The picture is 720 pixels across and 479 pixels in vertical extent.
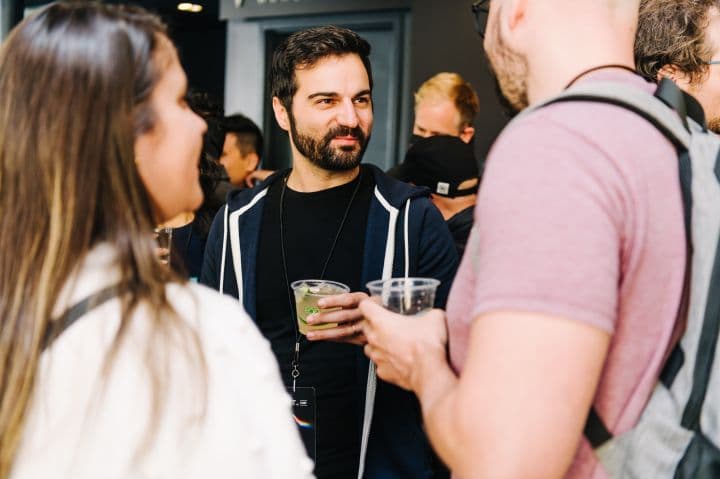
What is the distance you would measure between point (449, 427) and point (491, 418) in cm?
9

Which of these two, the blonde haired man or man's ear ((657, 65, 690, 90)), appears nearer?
man's ear ((657, 65, 690, 90))

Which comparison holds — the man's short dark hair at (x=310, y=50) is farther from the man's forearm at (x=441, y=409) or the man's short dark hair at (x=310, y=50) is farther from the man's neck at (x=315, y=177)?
the man's forearm at (x=441, y=409)

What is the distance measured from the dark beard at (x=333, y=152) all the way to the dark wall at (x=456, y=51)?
2.83 meters

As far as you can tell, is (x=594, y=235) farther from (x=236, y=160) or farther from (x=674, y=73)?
(x=236, y=160)

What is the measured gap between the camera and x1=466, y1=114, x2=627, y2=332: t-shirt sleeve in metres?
0.89

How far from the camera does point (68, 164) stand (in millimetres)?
1006

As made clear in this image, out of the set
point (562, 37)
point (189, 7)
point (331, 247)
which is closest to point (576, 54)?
point (562, 37)

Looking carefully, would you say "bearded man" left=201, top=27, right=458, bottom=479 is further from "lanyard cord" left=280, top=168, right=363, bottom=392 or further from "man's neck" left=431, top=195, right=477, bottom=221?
"man's neck" left=431, top=195, right=477, bottom=221

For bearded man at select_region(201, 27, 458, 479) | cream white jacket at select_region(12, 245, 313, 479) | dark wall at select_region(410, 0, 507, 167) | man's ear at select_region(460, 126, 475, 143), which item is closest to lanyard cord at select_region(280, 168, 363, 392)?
bearded man at select_region(201, 27, 458, 479)

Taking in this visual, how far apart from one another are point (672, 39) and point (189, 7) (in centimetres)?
623

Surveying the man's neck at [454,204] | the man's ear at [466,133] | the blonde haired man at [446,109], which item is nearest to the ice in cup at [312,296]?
the man's neck at [454,204]

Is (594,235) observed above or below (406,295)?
above

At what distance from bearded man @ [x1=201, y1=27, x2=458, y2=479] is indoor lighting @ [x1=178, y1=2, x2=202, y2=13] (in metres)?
4.89

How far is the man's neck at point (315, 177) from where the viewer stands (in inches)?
95.1
